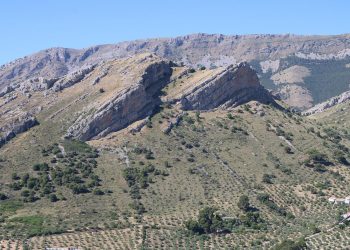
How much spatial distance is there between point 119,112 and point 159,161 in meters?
16.2

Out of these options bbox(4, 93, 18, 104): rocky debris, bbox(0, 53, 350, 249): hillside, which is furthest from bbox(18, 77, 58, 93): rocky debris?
bbox(4, 93, 18, 104): rocky debris

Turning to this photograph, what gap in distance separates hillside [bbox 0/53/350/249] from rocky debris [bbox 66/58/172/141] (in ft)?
0.76

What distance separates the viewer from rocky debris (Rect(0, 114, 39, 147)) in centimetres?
13538

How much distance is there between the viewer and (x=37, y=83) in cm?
15988

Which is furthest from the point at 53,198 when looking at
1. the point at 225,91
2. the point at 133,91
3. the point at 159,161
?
the point at 225,91

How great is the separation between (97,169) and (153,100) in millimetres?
28402

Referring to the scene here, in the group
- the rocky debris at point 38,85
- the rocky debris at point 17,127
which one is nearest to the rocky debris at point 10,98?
the rocky debris at point 38,85

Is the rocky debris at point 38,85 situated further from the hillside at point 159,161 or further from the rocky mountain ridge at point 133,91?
the hillside at point 159,161

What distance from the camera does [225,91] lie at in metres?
154

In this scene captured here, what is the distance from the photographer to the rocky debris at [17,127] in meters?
135

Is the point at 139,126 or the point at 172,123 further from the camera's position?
the point at 172,123

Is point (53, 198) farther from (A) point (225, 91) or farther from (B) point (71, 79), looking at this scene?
(A) point (225, 91)

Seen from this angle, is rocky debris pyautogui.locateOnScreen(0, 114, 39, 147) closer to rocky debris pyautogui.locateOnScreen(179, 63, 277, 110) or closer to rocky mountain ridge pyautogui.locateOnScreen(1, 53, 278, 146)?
rocky mountain ridge pyautogui.locateOnScreen(1, 53, 278, 146)

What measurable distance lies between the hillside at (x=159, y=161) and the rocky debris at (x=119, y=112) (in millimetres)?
233
